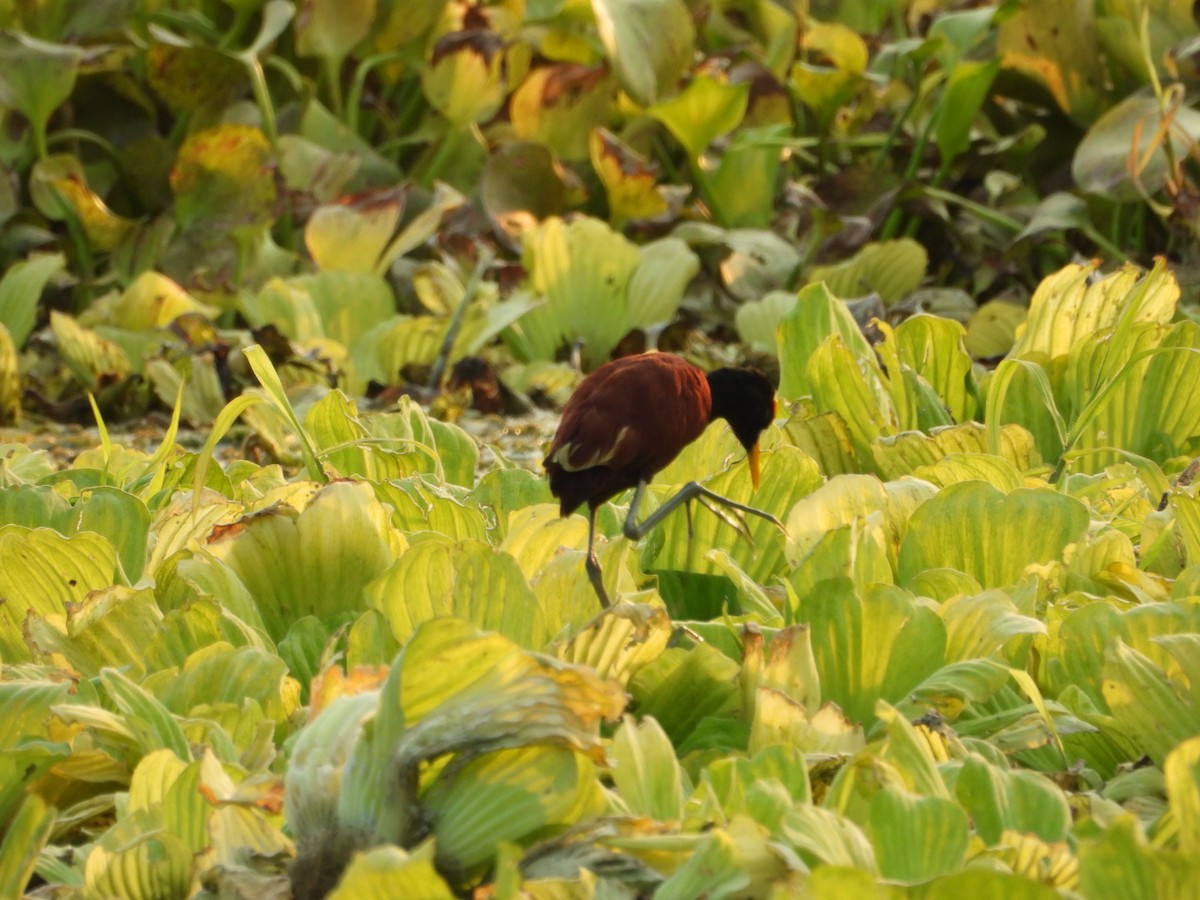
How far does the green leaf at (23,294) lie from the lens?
11.1 feet

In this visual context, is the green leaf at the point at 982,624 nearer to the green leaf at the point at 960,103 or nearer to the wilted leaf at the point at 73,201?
the green leaf at the point at 960,103

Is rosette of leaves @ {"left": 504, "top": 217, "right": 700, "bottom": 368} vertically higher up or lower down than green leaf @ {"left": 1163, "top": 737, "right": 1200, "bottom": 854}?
lower down

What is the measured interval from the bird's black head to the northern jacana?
9cm

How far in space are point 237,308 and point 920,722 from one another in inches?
100

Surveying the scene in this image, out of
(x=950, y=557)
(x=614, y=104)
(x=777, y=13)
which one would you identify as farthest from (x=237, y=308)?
(x=950, y=557)

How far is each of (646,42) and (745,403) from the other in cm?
218

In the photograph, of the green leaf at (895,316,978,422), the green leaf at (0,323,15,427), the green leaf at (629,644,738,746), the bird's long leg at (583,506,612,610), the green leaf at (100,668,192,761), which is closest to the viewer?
the green leaf at (100,668,192,761)

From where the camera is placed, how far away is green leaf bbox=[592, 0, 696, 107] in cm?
381

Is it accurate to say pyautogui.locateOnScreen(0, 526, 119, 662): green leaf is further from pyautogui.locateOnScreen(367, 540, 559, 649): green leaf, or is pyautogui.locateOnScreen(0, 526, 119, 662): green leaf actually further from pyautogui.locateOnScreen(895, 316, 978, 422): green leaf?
pyautogui.locateOnScreen(895, 316, 978, 422): green leaf

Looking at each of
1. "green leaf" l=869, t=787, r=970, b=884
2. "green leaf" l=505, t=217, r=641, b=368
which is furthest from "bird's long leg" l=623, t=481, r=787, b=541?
"green leaf" l=505, t=217, r=641, b=368

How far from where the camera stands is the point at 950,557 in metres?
1.70

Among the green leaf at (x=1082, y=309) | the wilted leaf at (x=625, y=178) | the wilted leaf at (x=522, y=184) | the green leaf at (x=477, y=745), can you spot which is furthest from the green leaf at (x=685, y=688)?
the wilted leaf at (x=522, y=184)

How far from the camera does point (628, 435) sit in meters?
1.67

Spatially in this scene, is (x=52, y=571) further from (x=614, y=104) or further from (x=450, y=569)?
(x=614, y=104)
